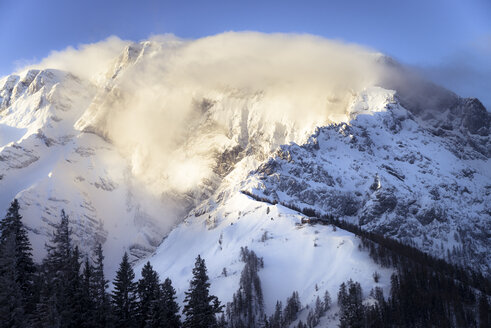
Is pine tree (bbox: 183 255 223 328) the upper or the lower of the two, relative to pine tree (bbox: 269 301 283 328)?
lower

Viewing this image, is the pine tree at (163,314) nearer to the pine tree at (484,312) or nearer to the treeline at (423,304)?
the treeline at (423,304)

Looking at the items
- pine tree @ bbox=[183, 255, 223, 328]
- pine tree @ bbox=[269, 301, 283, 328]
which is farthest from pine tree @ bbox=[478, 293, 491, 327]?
pine tree @ bbox=[183, 255, 223, 328]

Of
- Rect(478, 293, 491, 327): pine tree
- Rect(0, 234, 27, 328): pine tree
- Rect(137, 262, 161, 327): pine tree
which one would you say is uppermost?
Rect(478, 293, 491, 327): pine tree

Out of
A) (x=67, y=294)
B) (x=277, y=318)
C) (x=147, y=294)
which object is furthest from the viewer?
(x=277, y=318)

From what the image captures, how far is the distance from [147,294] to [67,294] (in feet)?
46.4

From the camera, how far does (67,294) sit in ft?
211

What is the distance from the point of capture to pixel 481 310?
505ft

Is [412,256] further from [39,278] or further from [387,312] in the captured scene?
[39,278]

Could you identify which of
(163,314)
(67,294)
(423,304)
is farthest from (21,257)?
(423,304)

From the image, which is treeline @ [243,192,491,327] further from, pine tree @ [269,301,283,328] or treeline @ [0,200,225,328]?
treeline @ [0,200,225,328]

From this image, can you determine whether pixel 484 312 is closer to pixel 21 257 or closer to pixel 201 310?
pixel 201 310

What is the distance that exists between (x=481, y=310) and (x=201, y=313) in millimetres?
108790

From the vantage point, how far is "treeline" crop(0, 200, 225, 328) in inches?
2221

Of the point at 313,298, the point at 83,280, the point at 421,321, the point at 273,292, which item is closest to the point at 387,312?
the point at 421,321
